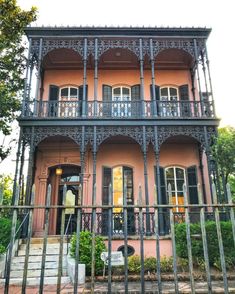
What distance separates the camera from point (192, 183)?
38.5 feet

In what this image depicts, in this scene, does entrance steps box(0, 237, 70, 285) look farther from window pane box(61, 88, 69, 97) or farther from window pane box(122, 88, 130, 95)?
window pane box(122, 88, 130, 95)

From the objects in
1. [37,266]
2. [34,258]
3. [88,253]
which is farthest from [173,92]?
[37,266]

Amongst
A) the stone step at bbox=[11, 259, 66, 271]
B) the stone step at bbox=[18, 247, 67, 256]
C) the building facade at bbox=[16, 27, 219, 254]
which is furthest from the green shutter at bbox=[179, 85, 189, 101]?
the stone step at bbox=[11, 259, 66, 271]

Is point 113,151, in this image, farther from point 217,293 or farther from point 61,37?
point 217,293

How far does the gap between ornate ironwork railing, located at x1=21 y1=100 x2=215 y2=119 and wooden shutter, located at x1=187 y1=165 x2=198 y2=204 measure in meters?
2.40

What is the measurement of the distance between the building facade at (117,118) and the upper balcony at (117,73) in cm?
4

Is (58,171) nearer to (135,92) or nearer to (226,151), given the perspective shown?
(135,92)

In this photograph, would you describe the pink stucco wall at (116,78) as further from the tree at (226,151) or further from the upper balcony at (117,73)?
the tree at (226,151)

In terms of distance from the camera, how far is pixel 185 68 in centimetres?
1340

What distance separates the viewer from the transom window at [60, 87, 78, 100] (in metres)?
13.0

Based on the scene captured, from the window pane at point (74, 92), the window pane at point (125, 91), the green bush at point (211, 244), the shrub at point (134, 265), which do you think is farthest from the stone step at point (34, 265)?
the window pane at point (125, 91)

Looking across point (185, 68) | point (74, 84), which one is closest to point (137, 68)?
point (185, 68)

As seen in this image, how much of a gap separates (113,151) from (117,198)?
6.95 feet

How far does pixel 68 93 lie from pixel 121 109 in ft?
10.1
